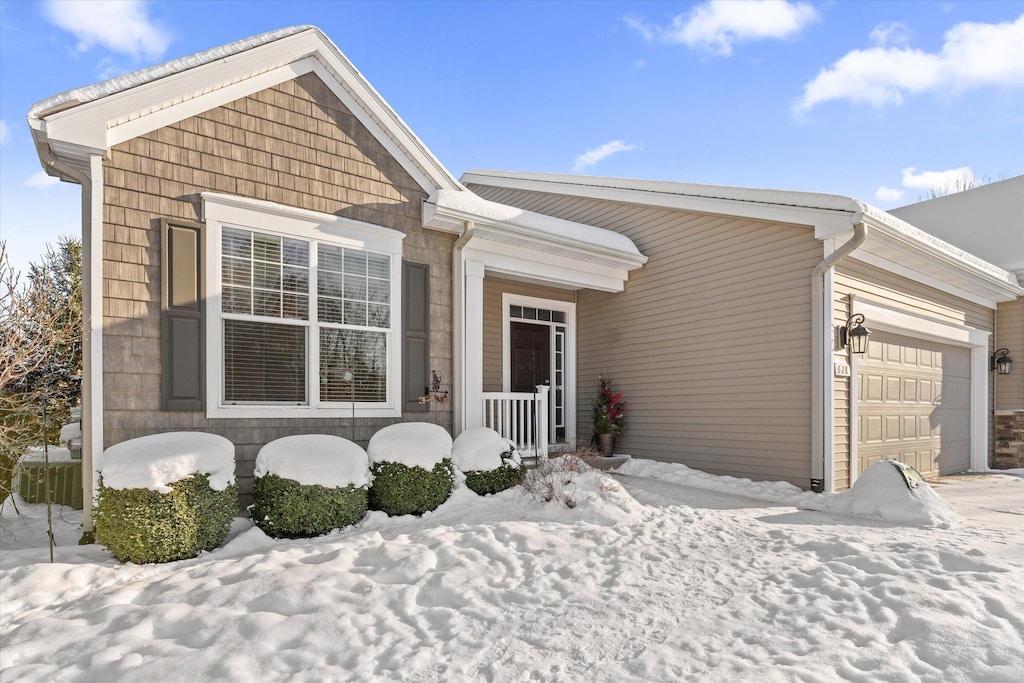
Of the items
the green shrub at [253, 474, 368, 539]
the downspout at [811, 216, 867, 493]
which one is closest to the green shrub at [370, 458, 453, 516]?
the green shrub at [253, 474, 368, 539]

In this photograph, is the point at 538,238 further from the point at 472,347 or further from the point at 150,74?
the point at 150,74

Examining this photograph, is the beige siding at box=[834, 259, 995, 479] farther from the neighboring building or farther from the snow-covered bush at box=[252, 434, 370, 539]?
the snow-covered bush at box=[252, 434, 370, 539]

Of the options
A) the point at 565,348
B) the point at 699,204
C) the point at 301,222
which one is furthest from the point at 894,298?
the point at 301,222

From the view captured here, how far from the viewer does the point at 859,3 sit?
7.01 meters

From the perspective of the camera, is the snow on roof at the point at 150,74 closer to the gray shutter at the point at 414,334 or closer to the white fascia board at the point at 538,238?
the white fascia board at the point at 538,238

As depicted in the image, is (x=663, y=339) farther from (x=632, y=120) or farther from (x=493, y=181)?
(x=493, y=181)

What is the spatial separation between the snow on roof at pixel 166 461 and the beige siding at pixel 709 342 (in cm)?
556

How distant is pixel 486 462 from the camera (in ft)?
18.6

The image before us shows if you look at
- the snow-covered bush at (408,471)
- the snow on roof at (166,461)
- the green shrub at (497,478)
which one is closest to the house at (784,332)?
the green shrub at (497,478)

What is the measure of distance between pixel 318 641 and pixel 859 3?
8.75m

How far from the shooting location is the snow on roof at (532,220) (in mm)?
6379

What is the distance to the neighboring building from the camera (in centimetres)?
973

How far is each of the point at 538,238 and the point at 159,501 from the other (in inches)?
190

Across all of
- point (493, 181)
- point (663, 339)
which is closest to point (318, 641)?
point (663, 339)
